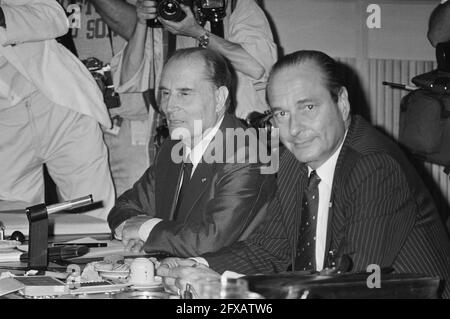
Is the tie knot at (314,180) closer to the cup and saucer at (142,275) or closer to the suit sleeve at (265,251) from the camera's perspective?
the suit sleeve at (265,251)

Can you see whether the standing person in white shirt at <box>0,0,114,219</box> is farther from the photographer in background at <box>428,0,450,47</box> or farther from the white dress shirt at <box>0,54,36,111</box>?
the photographer in background at <box>428,0,450,47</box>

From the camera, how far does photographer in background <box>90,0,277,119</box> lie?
11.2 ft

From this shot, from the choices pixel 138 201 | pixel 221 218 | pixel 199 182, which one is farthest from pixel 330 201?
pixel 138 201

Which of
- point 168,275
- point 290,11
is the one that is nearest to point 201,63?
point 168,275

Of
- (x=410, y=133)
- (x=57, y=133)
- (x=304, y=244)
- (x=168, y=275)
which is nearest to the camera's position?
(x=168, y=275)

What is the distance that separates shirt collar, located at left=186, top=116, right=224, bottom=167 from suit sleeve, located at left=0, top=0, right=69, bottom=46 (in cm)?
112

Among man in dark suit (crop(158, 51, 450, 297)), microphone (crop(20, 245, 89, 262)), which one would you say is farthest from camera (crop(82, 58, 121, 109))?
man in dark suit (crop(158, 51, 450, 297))

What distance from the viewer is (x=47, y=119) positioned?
3.56m

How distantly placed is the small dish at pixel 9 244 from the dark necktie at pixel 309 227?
0.90 m

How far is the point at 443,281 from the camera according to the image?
1.86 metres

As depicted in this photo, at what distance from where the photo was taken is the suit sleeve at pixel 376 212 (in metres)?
Answer: 1.77

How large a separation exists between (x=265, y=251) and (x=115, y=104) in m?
2.01
